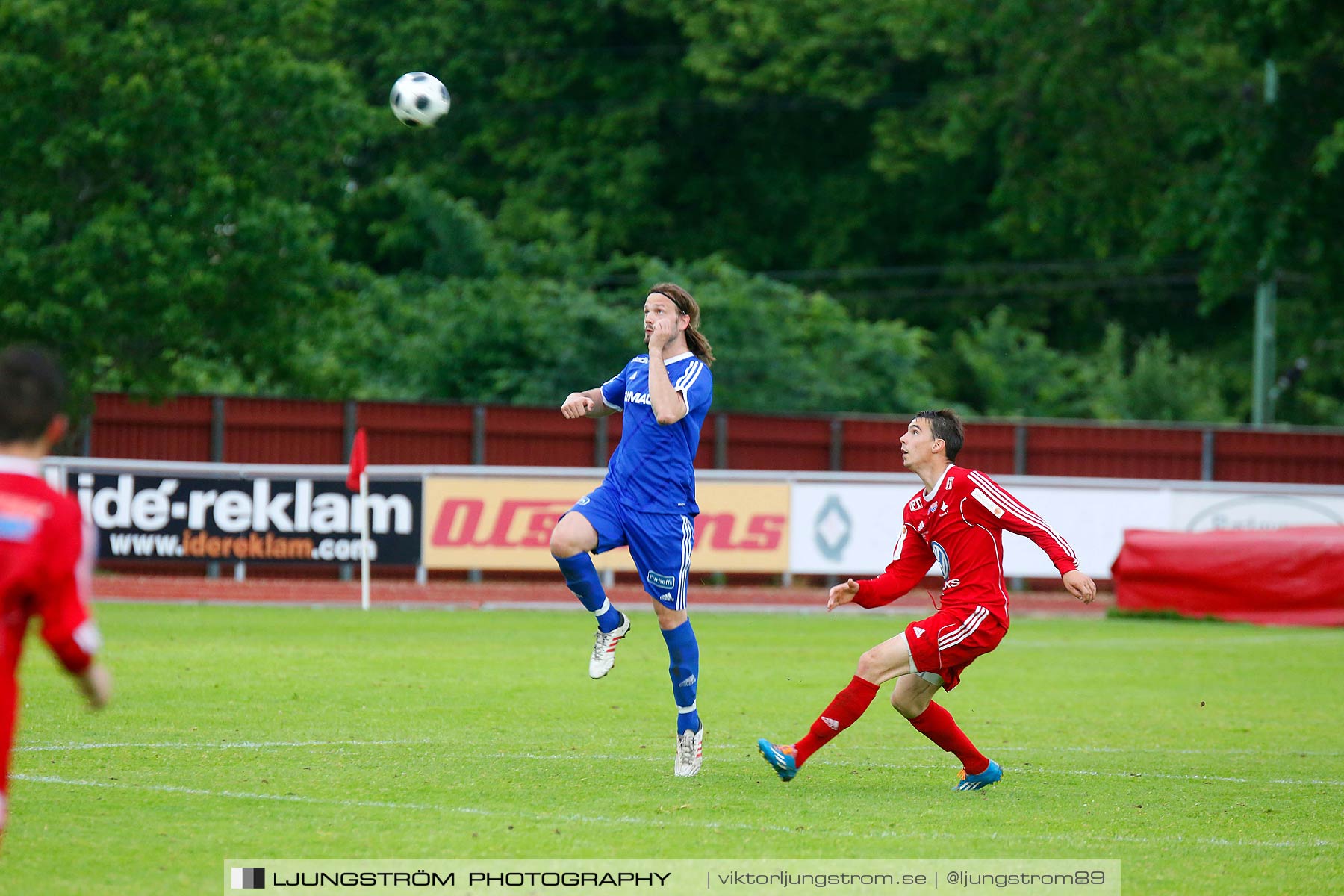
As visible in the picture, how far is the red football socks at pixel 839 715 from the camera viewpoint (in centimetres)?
780

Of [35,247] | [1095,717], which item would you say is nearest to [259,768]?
[1095,717]

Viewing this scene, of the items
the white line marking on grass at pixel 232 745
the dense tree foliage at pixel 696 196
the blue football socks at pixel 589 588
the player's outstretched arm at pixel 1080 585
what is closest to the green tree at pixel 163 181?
the dense tree foliage at pixel 696 196

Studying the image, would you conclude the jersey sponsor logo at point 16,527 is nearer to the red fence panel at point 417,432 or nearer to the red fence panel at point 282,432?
the red fence panel at point 282,432

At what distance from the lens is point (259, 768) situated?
798 cm

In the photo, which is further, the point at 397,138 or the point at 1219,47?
the point at 397,138

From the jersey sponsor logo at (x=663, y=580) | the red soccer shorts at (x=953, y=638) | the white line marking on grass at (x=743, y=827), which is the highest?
the jersey sponsor logo at (x=663, y=580)

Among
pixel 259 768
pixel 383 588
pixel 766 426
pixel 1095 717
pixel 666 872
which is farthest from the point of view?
pixel 766 426

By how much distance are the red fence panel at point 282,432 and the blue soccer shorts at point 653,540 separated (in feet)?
59.0

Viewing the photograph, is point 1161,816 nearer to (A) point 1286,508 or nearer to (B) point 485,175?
(A) point 1286,508

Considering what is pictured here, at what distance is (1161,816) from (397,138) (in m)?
40.4

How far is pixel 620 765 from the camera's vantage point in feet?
27.9

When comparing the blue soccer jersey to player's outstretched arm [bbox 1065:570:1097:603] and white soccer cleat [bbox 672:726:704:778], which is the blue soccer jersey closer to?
white soccer cleat [bbox 672:726:704:778]

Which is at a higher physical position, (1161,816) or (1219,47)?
(1219,47)

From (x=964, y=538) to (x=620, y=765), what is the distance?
216 cm
